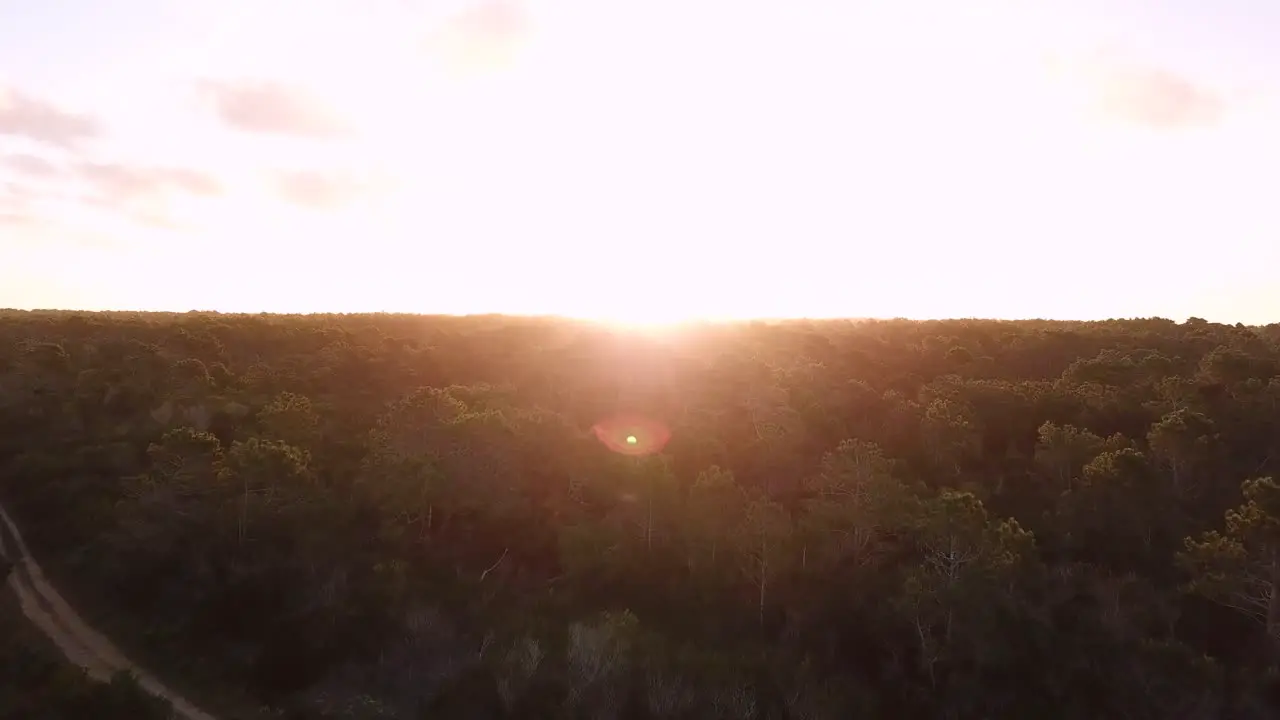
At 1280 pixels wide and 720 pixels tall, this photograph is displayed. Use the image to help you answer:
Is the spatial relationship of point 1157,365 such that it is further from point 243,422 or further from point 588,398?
point 243,422

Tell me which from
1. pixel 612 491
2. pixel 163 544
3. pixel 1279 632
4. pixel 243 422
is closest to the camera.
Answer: pixel 1279 632

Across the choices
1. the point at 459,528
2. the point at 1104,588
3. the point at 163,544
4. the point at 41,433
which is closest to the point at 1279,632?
the point at 1104,588

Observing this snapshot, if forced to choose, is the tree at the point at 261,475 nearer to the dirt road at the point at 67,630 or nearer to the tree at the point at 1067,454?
the dirt road at the point at 67,630

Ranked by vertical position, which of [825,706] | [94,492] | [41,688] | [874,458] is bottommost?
[825,706]

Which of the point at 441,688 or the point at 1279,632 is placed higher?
the point at 1279,632

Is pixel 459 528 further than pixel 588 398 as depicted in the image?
No

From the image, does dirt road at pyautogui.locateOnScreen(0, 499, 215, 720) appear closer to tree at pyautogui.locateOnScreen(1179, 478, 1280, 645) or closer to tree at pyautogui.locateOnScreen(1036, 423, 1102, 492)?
tree at pyautogui.locateOnScreen(1179, 478, 1280, 645)

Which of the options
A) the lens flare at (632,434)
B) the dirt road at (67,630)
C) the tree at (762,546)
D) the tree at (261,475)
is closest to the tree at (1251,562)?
the tree at (762,546)

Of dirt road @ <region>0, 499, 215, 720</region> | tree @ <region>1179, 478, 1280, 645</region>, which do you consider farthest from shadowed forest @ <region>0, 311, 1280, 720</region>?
dirt road @ <region>0, 499, 215, 720</region>
